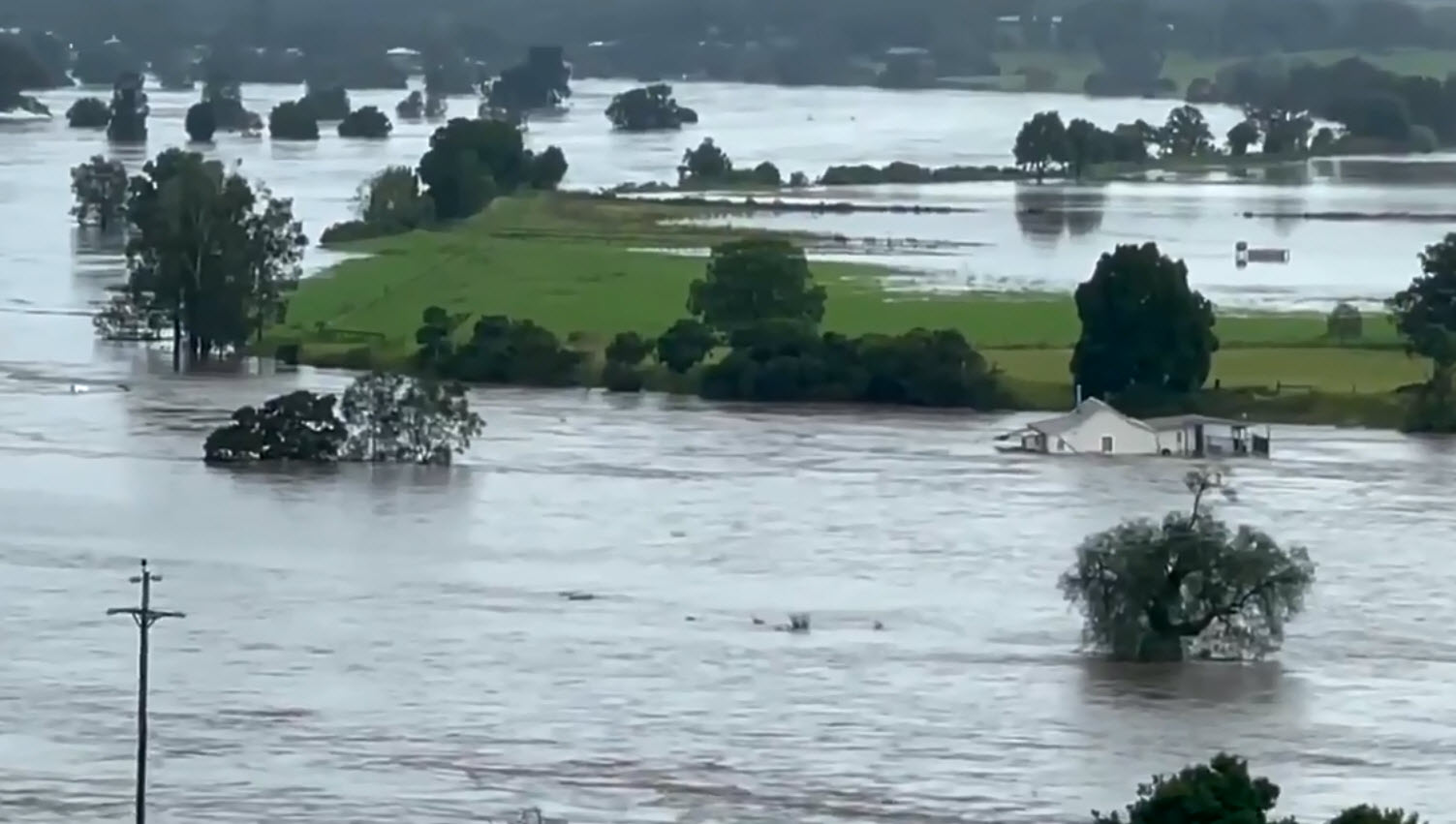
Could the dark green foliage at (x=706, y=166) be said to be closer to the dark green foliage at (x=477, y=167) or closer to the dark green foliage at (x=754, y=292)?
the dark green foliage at (x=477, y=167)

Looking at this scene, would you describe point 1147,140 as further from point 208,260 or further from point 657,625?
point 657,625

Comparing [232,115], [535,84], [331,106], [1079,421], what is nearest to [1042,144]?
[232,115]

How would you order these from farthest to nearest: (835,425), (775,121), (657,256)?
(775,121), (657,256), (835,425)

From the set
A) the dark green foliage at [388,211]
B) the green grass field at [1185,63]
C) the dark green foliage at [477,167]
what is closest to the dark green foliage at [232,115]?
the dark green foliage at [477,167]

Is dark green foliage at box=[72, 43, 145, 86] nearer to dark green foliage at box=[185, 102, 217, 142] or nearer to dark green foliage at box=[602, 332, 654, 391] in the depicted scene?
dark green foliage at box=[185, 102, 217, 142]

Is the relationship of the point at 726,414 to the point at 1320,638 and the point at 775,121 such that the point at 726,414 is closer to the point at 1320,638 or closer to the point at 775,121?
the point at 1320,638

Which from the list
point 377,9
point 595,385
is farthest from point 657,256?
point 377,9
